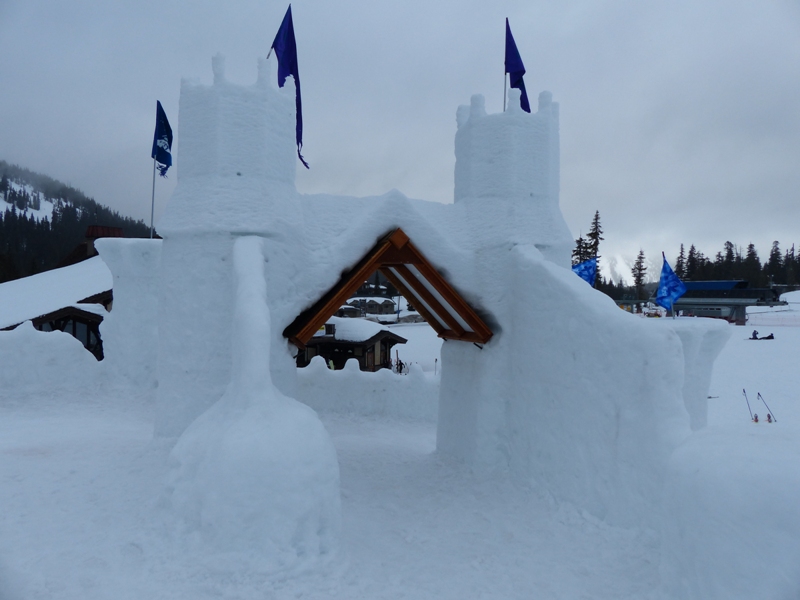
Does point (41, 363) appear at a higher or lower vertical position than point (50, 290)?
lower

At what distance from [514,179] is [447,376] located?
452 cm

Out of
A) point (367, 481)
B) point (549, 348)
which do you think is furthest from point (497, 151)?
point (367, 481)

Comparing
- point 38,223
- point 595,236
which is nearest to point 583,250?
point 595,236

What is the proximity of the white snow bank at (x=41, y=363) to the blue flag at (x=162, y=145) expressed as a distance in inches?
224

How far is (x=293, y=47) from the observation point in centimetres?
1127

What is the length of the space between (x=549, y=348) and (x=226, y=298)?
5646 mm

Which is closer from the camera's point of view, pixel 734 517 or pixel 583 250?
pixel 734 517

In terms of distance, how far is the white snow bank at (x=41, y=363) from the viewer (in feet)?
49.1

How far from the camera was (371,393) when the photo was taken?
1652cm

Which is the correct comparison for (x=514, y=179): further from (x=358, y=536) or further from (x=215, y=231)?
(x=358, y=536)

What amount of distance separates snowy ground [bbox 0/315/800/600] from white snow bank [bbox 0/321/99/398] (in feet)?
12.4

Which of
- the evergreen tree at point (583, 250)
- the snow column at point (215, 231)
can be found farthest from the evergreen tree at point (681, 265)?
the snow column at point (215, 231)

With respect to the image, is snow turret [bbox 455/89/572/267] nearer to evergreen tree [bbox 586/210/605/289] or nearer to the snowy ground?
the snowy ground

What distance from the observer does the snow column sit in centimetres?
952
